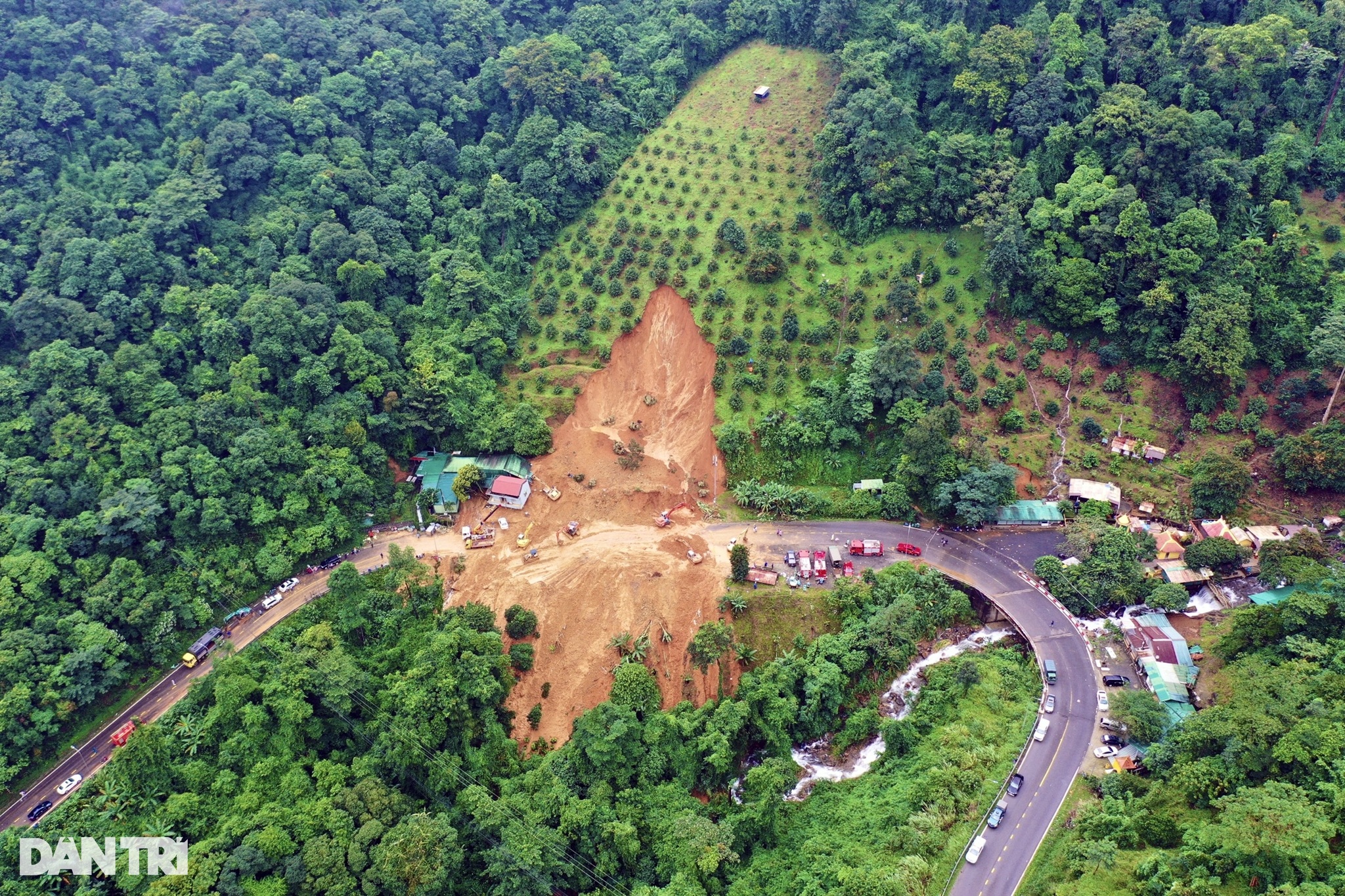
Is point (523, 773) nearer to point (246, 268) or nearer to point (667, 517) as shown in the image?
point (667, 517)

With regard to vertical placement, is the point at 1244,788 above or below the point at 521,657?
above

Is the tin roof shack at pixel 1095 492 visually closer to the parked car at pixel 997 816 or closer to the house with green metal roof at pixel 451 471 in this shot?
the parked car at pixel 997 816

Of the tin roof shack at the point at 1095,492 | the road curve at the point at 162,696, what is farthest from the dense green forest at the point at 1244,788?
the road curve at the point at 162,696

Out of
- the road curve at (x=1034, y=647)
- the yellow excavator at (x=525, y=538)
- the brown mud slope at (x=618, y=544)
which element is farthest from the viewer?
the yellow excavator at (x=525, y=538)

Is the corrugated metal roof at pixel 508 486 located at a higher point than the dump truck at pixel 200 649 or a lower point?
higher

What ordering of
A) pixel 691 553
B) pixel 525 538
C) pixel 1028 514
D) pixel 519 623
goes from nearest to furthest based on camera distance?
1. pixel 519 623
2. pixel 1028 514
3. pixel 691 553
4. pixel 525 538

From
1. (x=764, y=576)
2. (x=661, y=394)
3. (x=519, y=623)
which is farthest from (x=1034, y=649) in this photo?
(x=661, y=394)

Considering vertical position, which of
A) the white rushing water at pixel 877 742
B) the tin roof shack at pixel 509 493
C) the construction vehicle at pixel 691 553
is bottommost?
the white rushing water at pixel 877 742

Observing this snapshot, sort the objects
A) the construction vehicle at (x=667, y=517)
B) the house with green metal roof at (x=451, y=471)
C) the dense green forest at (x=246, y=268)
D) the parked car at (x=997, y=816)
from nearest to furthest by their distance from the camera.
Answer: the parked car at (x=997, y=816) → the dense green forest at (x=246, y=268) → the construction vehicle at (x=667, y=517) → the house with green metal roof at (x=451, y=471)
